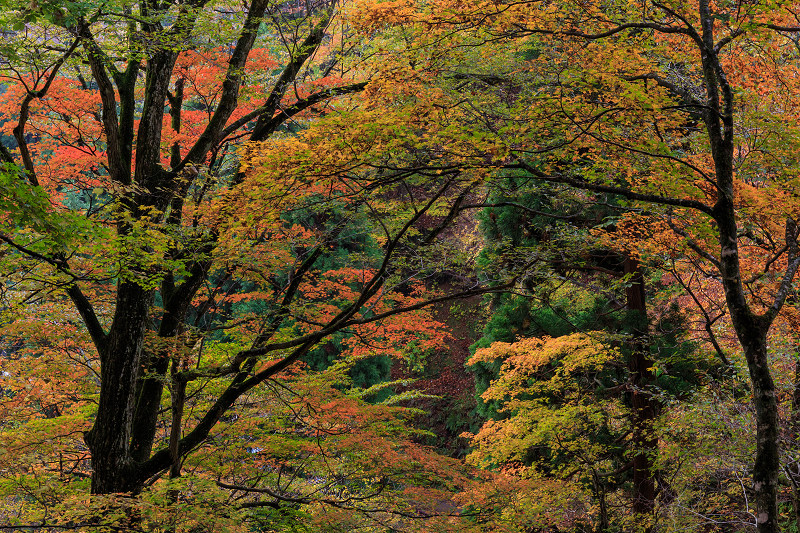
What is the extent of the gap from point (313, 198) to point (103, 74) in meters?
2.25

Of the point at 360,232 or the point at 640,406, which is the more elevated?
the point at 360,232

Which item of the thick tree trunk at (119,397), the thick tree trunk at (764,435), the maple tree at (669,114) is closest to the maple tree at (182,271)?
the thick tree trunk at (119,397)

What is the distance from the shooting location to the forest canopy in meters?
4.28

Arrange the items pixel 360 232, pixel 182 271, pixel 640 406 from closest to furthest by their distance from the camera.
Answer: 1. pixel 182 271
2. pixel 360 232
3. pixel 640 406

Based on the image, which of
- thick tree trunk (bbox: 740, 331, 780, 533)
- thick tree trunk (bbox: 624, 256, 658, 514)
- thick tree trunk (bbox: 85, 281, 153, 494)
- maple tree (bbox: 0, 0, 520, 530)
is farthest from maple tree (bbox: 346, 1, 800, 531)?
thick tree trunk (bbox: 85, 281, 153, 494)

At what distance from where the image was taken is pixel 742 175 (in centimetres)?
586

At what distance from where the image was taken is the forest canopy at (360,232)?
14.0 ft

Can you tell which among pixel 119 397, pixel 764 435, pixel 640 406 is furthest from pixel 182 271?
pixel 640 406

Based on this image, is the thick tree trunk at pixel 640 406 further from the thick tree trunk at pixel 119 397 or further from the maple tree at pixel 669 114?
the thick tree trunk at pixel 119 397

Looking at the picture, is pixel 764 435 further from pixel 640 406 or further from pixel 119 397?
pixel 640 406

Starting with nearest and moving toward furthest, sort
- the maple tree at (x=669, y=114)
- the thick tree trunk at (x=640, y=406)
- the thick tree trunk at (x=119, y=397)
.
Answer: the maple tree at (x=669, y=114)
the thick tree trunk at (x=119, y=397)
the thick tree trunk at (x=640, y=406)

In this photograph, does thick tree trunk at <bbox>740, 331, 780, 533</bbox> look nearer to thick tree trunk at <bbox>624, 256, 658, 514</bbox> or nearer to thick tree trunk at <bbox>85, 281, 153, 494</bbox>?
thick tree trunk at <bbox>624, 256, 658, 514</bbox>

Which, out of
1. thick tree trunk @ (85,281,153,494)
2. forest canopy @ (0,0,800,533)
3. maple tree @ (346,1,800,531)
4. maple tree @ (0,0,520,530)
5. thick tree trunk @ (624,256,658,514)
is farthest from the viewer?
thick tree trunk @ (624,256,658,514)

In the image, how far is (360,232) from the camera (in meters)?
6.43
